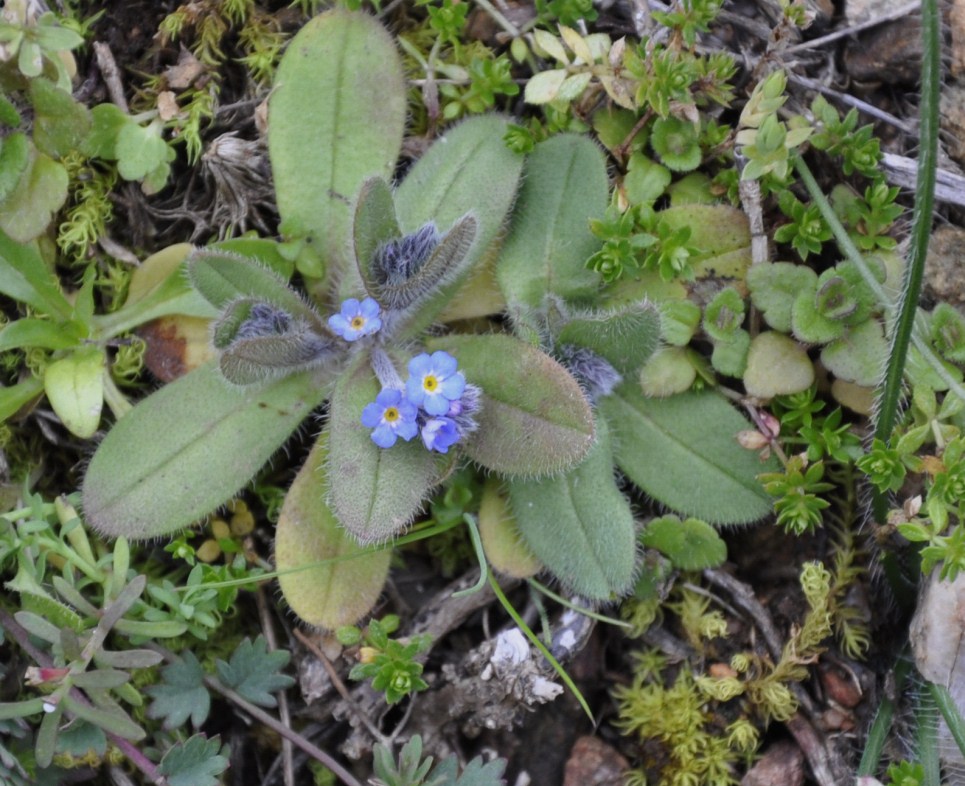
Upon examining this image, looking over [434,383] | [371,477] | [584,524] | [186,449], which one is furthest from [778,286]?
[186,449]

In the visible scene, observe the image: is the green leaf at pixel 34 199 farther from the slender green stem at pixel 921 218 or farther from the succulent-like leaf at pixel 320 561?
the slender green stem at pixel 921 218

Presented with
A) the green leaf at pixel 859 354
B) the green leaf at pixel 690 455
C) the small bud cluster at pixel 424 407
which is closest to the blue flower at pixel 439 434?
the small bud cluster at pixel 424 407

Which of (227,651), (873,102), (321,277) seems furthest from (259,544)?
(873,102)

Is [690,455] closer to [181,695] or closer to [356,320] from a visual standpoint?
[356,320]

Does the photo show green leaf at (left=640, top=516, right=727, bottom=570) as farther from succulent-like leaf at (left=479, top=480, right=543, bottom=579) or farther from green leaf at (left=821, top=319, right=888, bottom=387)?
green leaf at (left=821, top=319, right=888, bottom=387)

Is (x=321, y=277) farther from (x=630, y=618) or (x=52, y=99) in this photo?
(x=630, y=618)

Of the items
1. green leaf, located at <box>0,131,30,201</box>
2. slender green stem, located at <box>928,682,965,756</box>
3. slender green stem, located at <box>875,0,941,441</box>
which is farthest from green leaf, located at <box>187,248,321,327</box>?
slender green stem, located at <box>928,682,965,756</box>
